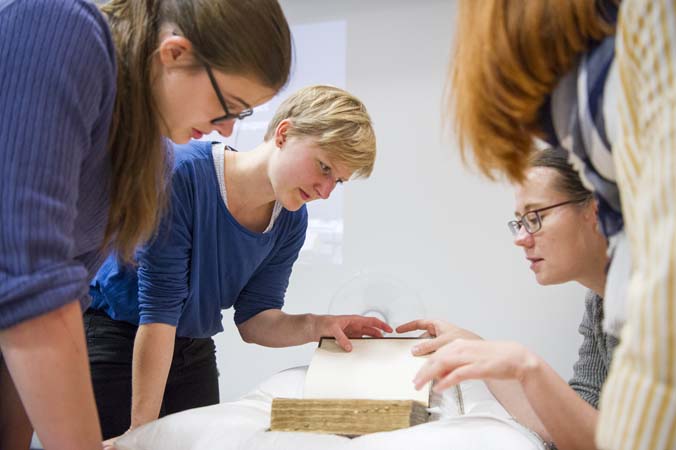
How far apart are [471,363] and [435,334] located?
54 cm

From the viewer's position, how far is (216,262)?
4.26 feet

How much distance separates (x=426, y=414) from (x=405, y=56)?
58.9 inches

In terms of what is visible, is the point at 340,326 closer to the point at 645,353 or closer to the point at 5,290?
the point at 5,290

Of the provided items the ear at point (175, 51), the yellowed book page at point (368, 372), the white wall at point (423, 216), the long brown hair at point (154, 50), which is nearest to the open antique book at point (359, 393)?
the yellowed book page at point (368, 372)

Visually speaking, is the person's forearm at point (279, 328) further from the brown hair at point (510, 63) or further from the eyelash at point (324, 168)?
the brown hair at point (510, 63)

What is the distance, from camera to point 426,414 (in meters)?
0.96

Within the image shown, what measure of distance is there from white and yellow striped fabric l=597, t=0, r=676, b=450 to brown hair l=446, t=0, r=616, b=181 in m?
0.06

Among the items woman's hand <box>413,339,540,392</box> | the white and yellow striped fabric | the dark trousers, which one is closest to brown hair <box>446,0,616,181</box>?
the white and yellow striped fabric

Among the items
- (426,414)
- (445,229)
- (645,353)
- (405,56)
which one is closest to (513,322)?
(445,229)

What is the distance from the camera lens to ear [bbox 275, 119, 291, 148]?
1.28 metres

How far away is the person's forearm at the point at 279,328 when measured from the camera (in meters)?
1.32

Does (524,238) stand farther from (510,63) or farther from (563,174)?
(510,63)

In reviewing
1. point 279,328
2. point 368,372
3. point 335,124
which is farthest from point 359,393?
point 335,124

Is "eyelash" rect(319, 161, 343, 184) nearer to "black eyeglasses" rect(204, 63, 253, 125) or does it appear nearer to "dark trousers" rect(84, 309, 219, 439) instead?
"black eyeglasses" rect(204, 63, 253, 125)
